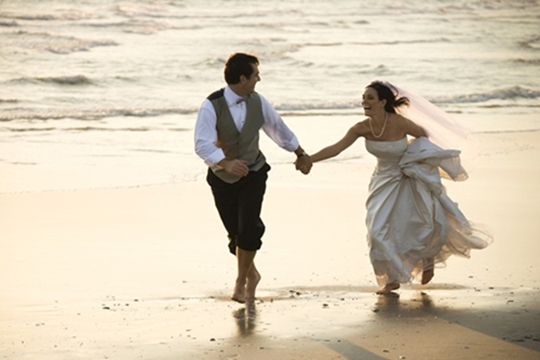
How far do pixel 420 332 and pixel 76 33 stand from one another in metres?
28.6

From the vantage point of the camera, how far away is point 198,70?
27.9 m

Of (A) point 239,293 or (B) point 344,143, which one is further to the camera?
(B) point 344,143

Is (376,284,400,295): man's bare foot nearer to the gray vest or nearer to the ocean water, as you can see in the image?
the gray vest

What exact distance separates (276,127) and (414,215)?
1.09 metres

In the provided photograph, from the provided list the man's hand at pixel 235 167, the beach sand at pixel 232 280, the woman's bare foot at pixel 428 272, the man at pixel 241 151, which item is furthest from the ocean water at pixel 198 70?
the woman's bare foot at pixel 428 272

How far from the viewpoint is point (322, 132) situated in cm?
1620

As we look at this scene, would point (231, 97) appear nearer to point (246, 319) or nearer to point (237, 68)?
point (237, 68)

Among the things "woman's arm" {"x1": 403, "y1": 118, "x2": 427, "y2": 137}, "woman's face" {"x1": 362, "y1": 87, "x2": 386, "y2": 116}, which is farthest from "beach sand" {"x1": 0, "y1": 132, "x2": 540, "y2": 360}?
"woman's face" {"x1": 362, "y1": 87, "x2": 386, "y2": 116}

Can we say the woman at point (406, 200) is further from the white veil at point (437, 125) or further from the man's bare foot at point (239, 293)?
the man's bare foot at point (239, 293)

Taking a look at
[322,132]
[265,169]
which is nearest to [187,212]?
[265,169]

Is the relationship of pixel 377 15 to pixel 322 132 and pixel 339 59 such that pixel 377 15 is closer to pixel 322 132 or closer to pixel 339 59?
pixel 339 59

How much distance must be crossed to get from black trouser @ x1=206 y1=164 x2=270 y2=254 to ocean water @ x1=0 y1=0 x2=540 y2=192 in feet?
15.2

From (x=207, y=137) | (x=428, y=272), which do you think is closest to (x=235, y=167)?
(x=207, y=137)

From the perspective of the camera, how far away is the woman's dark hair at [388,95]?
6.95 meters
